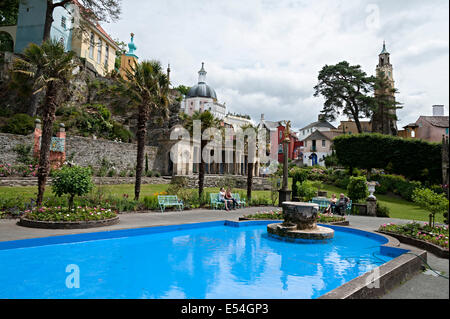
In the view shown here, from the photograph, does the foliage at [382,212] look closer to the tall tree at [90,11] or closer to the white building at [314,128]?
the tall tree at [90,11]

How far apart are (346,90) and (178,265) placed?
45703 mm

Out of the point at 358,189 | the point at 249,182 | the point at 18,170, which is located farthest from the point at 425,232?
the point at 18,170

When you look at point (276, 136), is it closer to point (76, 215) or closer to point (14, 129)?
point (14, 129)

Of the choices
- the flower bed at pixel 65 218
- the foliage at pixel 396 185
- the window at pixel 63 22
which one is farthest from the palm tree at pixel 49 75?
the window at pixel 63 22

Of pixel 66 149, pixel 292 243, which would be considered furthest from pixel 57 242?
pixel 66 149

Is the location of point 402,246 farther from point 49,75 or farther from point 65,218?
point 49,75

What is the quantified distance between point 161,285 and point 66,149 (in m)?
22.3

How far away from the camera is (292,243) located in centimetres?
1009

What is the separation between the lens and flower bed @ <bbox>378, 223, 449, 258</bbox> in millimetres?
8266

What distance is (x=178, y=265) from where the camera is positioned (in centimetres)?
739

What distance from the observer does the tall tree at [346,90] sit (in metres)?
45.5

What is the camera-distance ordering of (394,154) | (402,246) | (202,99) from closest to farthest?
(402,246), (394,154), (202,99)

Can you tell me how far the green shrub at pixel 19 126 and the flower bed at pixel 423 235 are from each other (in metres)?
25.1

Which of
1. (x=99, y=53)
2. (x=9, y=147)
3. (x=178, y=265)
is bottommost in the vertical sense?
(x=178, y=265)
